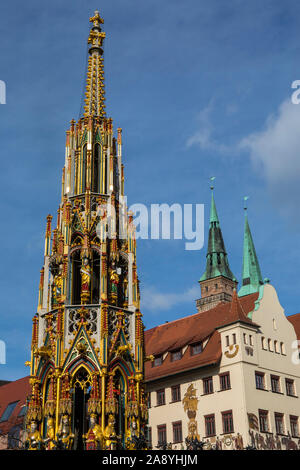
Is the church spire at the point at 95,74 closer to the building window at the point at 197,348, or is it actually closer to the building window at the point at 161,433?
the building window at the point at 197,348

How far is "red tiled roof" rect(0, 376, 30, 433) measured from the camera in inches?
1946

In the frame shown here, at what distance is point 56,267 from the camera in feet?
78.1

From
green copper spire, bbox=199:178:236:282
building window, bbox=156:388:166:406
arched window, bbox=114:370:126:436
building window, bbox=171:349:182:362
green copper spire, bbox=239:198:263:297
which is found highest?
green copper spire, bbox=199:178:236:282

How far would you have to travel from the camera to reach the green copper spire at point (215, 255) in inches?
4500

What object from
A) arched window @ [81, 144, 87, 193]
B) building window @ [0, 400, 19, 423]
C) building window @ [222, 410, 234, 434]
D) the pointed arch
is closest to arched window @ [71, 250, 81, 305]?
the pointed arch

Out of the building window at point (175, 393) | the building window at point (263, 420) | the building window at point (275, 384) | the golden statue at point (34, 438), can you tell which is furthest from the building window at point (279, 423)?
the golden statue at point (34, 438)

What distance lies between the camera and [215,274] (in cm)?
11500

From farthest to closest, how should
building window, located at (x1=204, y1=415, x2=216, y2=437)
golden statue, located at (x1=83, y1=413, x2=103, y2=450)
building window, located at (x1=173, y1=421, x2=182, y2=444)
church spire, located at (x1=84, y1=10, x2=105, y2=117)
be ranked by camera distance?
building window, located at (x1=173, y1=421, x2=182, y2=444) < building window, located at (x1=204, y1=415, x2=216, y2=437) < church spire, located at (x1=84, y1=10, x2=105, y2=117) < golden statue, located at (x1=83, y1=413, x2=103, y2=450)

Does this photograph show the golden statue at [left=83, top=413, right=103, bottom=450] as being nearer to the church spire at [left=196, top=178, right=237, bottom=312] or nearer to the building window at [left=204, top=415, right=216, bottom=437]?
the building window at [left=204, top=415, right=216, bottom=437]

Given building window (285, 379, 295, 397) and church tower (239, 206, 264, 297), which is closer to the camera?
building window (285, 379, 295, 397)

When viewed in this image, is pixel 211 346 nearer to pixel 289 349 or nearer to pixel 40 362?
pixel 289 349

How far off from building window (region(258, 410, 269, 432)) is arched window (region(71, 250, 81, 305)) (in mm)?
18336
